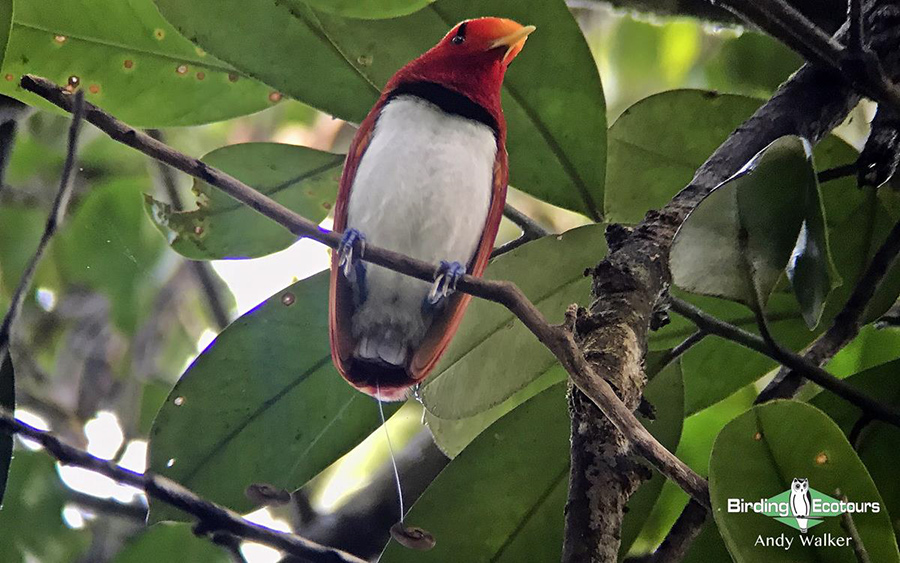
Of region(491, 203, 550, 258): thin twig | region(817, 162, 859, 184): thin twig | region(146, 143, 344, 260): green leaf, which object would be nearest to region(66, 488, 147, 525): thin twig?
region(146, 143, 344, 260): green leaf

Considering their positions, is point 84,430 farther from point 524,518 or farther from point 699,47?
point 699,47

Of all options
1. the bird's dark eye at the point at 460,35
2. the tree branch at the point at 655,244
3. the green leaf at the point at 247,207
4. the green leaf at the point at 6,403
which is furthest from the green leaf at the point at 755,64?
the green leaf at the point at 6,403

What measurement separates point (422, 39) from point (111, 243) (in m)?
0.82

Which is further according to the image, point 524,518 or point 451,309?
point 451,309

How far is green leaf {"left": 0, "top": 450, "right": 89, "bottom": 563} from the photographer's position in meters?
1.24

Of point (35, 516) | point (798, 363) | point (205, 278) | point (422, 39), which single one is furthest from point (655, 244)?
point (205, 278)

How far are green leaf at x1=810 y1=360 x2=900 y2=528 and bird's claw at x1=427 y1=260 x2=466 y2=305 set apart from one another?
478 millimetres

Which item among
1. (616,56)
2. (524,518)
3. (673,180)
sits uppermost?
(616,56)

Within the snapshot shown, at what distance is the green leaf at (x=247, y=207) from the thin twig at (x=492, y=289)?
418 mm

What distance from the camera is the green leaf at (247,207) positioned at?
1262 millimetres

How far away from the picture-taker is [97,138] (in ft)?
7.43

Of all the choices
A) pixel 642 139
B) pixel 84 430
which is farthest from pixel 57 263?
pixel 642 139

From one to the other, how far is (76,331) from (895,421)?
1952mm

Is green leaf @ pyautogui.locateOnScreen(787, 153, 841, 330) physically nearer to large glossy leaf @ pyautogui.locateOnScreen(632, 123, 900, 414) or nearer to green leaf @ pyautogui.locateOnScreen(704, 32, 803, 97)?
large glossy leaf @ pyautogui.locateOnScreen(632, 123, 900, 414)
